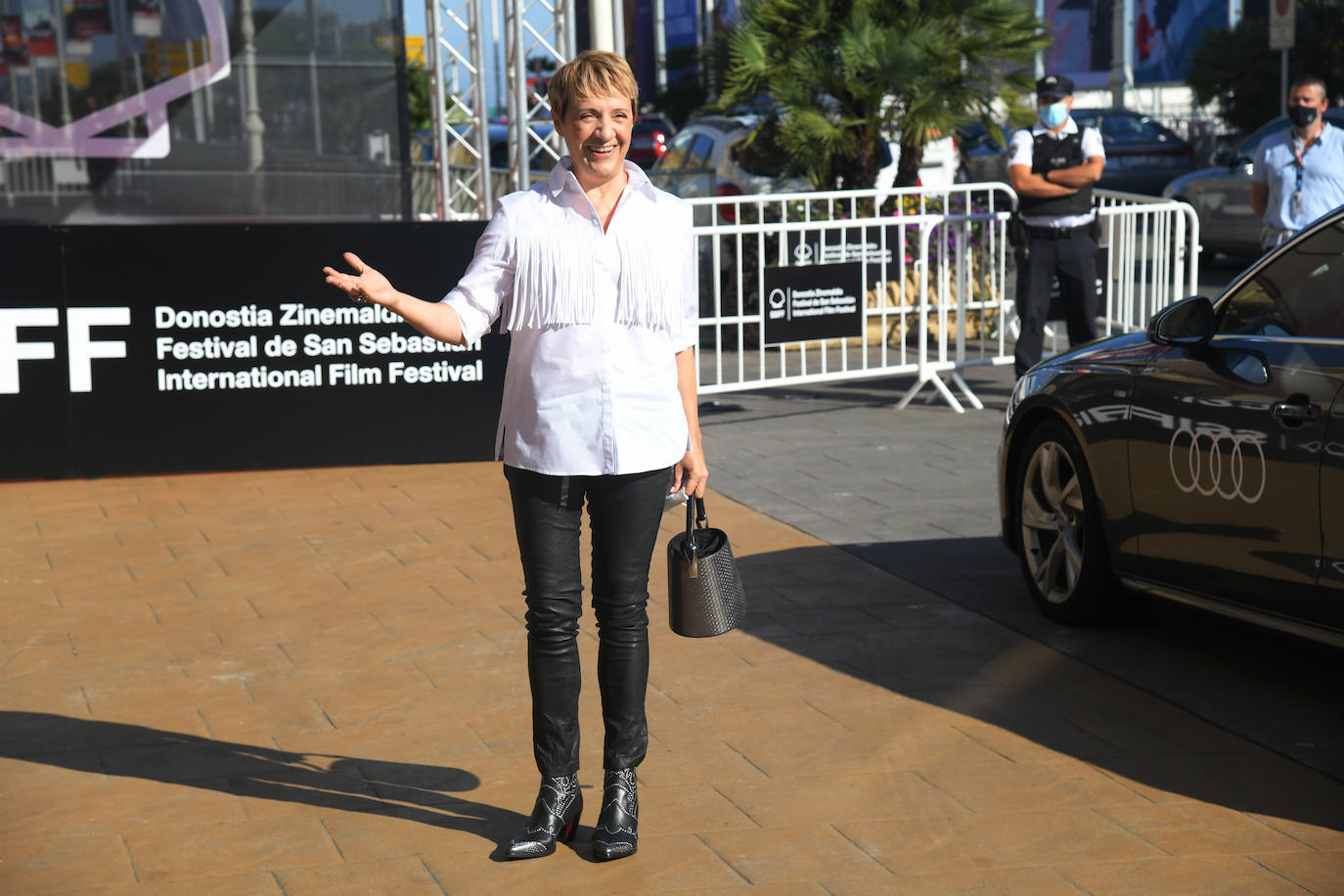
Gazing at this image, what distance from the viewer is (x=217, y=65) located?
44.2 feet

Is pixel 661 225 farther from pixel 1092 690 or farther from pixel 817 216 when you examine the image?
pixel 817 216

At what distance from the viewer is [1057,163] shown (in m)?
10.2

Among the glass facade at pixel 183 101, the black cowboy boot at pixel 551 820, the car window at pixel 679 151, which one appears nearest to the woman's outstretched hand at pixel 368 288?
the black cowboy boot at pixel 551 820

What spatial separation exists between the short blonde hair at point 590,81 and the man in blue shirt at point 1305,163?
6608 millimetres

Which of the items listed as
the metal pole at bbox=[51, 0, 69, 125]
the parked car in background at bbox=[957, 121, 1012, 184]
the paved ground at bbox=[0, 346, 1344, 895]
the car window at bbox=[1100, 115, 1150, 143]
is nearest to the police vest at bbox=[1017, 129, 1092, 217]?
the paved ground at bbox=[0, 346, 1344, 895]

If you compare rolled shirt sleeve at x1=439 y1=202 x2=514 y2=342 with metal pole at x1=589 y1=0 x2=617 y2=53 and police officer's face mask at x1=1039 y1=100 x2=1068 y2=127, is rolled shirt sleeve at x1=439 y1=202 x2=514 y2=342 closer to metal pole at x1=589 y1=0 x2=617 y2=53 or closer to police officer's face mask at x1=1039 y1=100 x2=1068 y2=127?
police officer's face mask at x1=1039 y1=100 x2=1068 y2=127

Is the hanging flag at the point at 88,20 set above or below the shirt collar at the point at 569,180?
above

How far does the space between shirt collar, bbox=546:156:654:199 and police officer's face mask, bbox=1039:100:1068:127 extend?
677 centimetres

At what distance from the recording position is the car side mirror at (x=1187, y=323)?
17.0ft

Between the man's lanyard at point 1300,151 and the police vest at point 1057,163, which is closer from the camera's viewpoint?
the man's lanyard at point 1300,151

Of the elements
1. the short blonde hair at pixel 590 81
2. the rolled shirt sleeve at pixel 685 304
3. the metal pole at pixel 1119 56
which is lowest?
the rolled shirt sleeve at pixel 685 304

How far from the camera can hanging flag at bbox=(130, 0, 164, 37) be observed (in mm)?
13352

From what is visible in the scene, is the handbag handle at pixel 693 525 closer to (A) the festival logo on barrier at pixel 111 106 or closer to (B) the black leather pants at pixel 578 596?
(B) the black leather pants at pixel 578 596

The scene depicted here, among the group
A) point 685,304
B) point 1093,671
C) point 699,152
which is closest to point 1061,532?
point 1093,671
